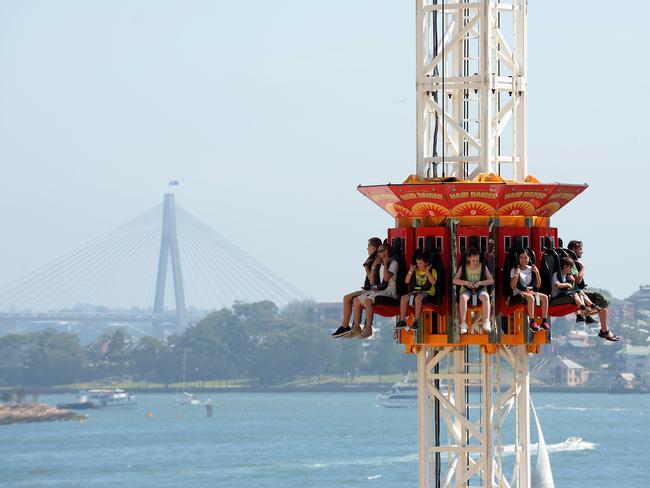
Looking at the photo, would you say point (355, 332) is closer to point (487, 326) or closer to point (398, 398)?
point (487, 326)

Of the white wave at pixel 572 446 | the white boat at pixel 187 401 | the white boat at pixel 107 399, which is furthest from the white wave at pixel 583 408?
the white wave at pixel 572 446

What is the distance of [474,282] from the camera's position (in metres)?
13.8

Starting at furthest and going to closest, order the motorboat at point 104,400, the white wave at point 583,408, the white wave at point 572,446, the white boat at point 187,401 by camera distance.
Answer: the white boat at point 187,401, the motorboat at point 104,400, the white wave at point 583,408, the white wave at point 572,446

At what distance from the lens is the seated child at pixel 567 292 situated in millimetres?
14163

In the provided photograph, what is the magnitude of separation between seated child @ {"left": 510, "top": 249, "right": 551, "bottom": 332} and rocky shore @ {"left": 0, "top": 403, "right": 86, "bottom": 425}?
162677 mm

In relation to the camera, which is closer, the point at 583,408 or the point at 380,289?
the point at 380,289

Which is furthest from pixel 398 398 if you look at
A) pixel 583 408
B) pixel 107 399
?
pixel 107 399

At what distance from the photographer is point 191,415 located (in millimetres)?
182875

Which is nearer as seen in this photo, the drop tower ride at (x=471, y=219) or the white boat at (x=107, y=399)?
the drop tower ride at (x=471, y=219)

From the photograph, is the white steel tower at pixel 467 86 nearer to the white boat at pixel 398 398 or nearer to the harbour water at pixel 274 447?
the harbour water at pixel 274 447

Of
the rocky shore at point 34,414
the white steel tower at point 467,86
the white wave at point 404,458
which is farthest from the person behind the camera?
the rocky shore at point 34,414

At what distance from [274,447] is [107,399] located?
179 ft

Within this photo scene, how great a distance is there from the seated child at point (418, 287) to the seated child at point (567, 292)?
2.78ft

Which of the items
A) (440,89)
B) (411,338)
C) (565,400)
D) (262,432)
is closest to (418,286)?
(411,338)
